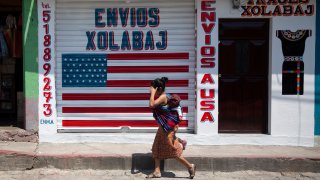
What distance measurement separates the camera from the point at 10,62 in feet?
33.9

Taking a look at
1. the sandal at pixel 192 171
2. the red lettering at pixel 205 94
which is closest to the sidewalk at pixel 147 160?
the sandal at pixel 192 171

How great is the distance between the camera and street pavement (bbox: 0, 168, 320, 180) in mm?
7008

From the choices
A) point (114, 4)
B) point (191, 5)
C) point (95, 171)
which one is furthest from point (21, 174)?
point (191, 5)

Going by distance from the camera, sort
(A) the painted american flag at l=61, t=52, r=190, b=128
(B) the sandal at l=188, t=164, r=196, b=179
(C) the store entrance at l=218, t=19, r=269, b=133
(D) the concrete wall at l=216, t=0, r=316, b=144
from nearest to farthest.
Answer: (B) the sandal at l=188, t=164, r=196, b=179, (D) the concrete wall at l=216, t=0, r=316, b=144, (C) the store entrance at l=218, t=19, r=269, b=133, (A) the painted american flag at l=61, t=52, r=190, b=128

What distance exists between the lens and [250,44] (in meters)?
8.62

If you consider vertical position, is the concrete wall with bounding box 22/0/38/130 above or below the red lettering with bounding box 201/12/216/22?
below

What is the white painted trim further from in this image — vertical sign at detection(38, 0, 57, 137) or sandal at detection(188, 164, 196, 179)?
sandal at detection(188, 164, 196, 179)

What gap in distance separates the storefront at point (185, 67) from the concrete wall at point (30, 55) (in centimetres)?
11

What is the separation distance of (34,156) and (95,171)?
111 centimetres

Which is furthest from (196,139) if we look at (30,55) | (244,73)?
(30,55)

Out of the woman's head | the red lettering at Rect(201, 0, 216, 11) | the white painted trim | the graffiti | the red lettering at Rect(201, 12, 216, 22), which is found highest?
the red lettering at Rect(201, 0, 216, 11)

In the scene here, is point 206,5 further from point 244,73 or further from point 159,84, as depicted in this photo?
point 159,84

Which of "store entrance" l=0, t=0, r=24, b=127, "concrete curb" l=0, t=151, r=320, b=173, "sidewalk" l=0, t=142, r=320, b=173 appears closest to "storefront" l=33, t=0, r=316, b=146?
"sidewalk" l=0, t=142, r=320, b=173

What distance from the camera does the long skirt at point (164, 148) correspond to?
22.2ft
